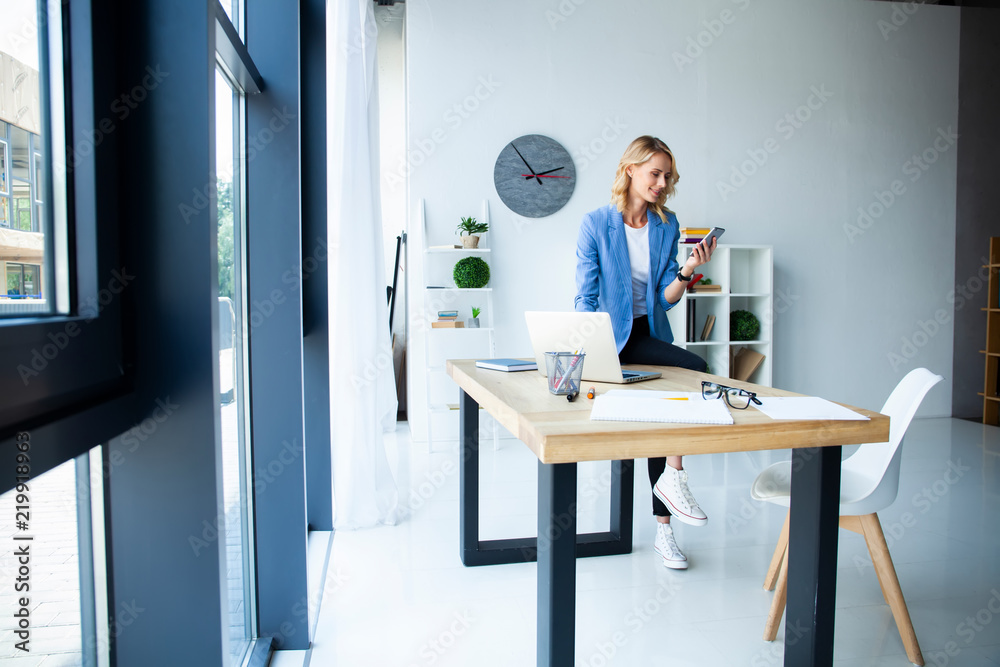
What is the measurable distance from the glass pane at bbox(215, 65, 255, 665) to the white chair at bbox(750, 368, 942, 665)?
1437mm

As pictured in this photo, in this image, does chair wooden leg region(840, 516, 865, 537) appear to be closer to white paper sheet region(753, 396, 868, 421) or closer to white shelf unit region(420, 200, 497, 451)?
white paper sheet region(753, 396, 868, 421)

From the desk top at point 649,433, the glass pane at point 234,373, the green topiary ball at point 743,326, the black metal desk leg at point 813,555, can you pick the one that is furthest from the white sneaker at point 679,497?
the green topiary ball at point 743,326

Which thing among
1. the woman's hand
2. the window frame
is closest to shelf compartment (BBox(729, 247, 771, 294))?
the woman's hand

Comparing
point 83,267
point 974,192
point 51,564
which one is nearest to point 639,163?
point 83,267

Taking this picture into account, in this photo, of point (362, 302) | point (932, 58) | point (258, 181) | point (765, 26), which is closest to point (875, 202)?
point (932, 58)

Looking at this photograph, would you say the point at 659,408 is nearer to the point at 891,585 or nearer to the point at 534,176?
the point at 891,585

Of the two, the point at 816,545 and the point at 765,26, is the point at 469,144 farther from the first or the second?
the point at 816,545

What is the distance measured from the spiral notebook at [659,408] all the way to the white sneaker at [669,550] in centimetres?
112

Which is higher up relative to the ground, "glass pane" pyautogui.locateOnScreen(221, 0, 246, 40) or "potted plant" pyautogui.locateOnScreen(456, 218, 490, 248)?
"glass pane" pyautogui.locateOnScreen(221, 0, 246, 40)

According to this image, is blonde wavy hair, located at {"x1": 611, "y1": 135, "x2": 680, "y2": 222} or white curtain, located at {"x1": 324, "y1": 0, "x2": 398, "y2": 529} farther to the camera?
white curtain, located at {"x1": 324, "y1": 0, "x2": 398, "y2": 529}

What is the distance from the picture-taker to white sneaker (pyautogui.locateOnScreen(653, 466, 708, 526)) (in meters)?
2.24

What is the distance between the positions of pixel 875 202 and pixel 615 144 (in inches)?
91.9

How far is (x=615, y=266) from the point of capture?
2400 millimetres

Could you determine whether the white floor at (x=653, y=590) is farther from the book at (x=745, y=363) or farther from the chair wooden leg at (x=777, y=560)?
the book at (x=745, y=363)
